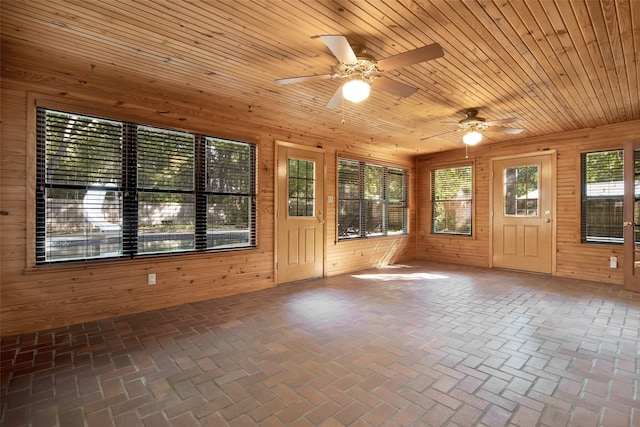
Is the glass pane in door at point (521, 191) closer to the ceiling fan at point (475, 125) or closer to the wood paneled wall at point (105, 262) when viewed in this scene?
the ceiling fan at point (475, 125)

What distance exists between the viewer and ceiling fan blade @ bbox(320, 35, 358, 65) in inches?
79.3

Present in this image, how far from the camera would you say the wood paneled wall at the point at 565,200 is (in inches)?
192

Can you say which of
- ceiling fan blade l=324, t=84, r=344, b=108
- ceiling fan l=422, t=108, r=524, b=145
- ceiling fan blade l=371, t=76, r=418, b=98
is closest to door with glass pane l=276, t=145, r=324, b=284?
Result: ceiling fan blade l=324, t=84, r=344, b=108

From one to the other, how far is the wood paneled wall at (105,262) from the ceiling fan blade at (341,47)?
2.19m

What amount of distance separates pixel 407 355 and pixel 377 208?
4.31 metres

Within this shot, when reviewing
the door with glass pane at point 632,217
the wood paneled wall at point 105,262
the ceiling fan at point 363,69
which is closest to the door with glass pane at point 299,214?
the wood paneled wall at point 105,262

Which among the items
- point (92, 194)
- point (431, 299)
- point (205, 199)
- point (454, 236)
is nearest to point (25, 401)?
point (92, 194)

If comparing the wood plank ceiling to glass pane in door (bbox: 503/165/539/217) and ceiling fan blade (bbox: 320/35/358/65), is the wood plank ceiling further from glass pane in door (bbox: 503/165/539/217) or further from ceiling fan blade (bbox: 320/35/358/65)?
glass pane in door (bbox: 503/165/539/217)

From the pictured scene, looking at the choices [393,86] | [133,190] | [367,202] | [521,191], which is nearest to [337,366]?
[393,86]

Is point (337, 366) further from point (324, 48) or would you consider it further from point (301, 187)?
point (301, 187)

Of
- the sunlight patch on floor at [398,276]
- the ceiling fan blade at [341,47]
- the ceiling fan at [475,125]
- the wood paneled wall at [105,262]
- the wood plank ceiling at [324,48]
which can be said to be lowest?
the sunlight patch on floor at [398,276]

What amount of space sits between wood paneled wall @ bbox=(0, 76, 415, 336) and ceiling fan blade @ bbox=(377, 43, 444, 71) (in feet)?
7.72

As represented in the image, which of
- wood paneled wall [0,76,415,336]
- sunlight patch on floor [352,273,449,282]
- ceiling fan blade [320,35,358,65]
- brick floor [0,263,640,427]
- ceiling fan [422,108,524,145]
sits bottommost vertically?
brick floor [0,263,640,427]

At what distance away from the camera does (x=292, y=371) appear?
2.28m
